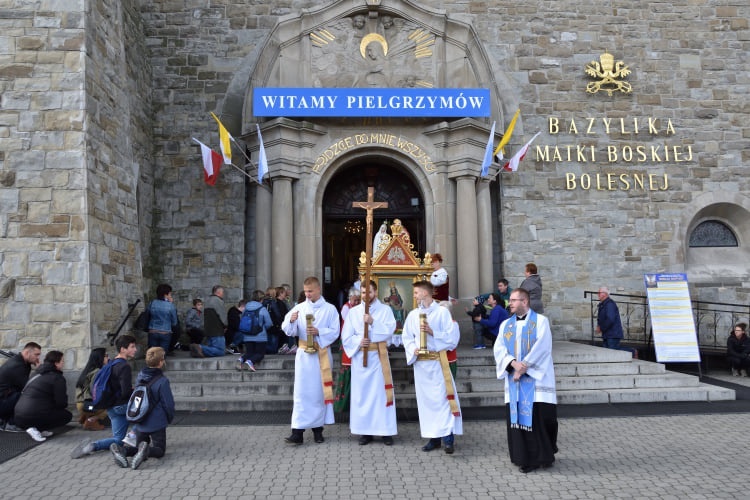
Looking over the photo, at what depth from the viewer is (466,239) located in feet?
39.3

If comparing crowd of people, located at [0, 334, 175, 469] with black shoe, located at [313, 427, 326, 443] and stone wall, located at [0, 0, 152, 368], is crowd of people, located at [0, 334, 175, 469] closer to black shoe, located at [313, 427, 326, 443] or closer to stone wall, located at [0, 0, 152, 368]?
stone wall, located at [0, 0, 152, 368]

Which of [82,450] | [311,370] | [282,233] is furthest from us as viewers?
[282,233]

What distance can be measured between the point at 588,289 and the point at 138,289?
29.5 feet

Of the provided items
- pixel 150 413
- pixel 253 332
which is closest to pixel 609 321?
pixel 253 332

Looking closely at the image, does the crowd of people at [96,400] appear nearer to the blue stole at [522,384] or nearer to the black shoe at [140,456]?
the black shoe at [140,456]

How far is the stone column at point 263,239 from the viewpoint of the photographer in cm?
1196

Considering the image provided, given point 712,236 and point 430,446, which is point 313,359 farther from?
point 712,236

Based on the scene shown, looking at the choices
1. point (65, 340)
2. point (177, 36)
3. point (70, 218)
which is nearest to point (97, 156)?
point (70, 218)

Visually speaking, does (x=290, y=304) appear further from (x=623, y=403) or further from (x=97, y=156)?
(x=623, y=403)

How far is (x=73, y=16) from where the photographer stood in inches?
339

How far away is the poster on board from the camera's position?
34.5 ft

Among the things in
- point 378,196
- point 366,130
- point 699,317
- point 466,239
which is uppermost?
point 366,130

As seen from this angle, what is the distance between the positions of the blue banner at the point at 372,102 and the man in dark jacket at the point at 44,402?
6.35 metres

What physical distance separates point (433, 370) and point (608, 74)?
387 inches
